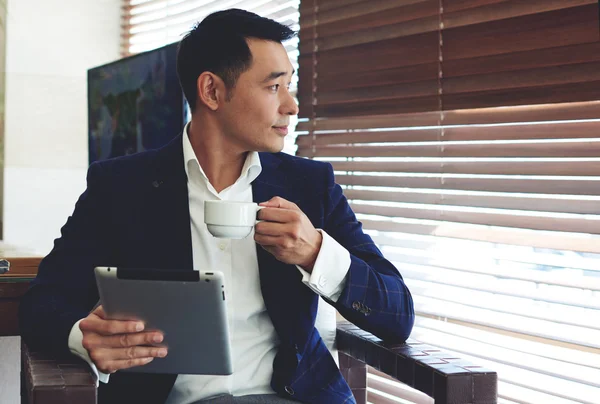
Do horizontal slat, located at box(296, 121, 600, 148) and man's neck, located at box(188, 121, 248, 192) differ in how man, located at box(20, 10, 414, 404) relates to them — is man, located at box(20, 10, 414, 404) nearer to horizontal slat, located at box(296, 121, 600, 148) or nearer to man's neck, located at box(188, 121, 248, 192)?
man's neck, located at box(188, 121, 248, 192)

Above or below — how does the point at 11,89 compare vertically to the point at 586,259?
above

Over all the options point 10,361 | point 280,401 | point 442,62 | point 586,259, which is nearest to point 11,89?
point 10,361

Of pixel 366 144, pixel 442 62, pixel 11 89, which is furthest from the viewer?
pixel 11 89

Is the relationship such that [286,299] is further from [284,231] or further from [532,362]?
[532,362]

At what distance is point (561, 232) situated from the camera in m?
1.85

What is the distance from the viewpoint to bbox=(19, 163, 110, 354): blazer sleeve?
1512 millimetres

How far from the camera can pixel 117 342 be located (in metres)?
1.32

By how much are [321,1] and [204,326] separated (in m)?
1.58

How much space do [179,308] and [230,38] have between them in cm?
81

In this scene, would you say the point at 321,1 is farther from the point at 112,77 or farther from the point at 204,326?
the point at 204,326

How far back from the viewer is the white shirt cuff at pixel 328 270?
1.46 metres

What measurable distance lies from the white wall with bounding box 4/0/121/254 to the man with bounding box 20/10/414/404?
7.14ft

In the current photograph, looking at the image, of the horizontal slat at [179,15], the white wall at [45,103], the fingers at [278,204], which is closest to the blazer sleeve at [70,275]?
the fingers at [278,204]

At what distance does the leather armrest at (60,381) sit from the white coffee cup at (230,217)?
0.34m
